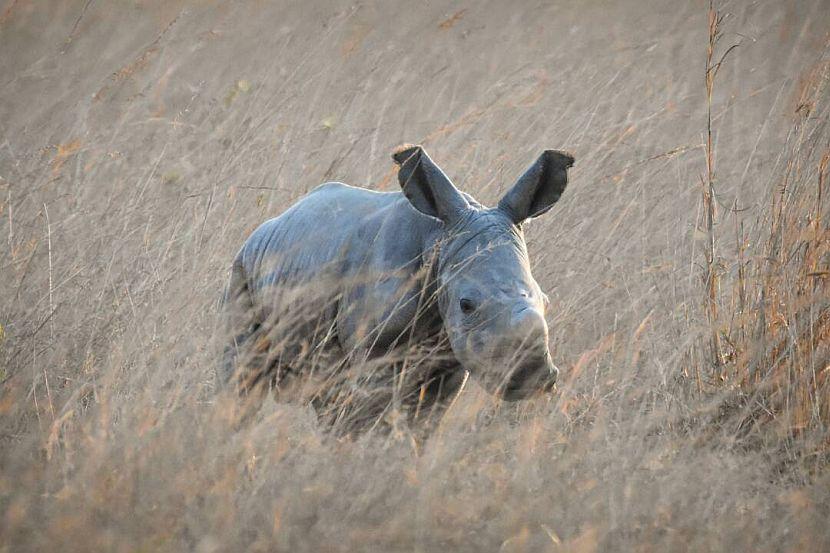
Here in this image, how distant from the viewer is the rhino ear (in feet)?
12.8

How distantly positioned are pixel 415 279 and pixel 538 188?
0.68m

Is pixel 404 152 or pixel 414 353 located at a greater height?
pixel 404 152

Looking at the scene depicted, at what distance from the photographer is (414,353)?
3.90m

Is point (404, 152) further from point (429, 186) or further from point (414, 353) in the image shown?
point (414, 353)

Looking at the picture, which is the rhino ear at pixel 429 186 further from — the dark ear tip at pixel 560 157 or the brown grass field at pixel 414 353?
the brown grass field at pixel 414 353

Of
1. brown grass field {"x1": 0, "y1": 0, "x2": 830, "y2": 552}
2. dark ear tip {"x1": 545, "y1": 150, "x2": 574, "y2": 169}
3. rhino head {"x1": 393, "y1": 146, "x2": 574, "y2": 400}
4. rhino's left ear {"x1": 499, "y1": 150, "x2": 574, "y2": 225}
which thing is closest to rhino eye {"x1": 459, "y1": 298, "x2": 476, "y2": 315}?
rhino head {"x1": 393, "y1": 146, "x2": 574, "y2": 400}

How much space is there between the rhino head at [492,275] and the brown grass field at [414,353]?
0.87 feet

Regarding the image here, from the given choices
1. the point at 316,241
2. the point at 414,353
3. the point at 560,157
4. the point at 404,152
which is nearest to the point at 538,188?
the point at 560,157

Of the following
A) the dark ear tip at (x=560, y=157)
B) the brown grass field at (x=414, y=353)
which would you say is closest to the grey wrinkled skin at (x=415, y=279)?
the dark ear tip at (x=560, y=157)

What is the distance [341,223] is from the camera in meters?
4.31

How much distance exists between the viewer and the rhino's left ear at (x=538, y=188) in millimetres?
3992

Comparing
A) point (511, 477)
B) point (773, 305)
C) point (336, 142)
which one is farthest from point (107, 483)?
point (336, 142)

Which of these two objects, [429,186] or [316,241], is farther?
[316,241]

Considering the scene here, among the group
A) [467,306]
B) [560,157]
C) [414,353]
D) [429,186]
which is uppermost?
[429,186]
